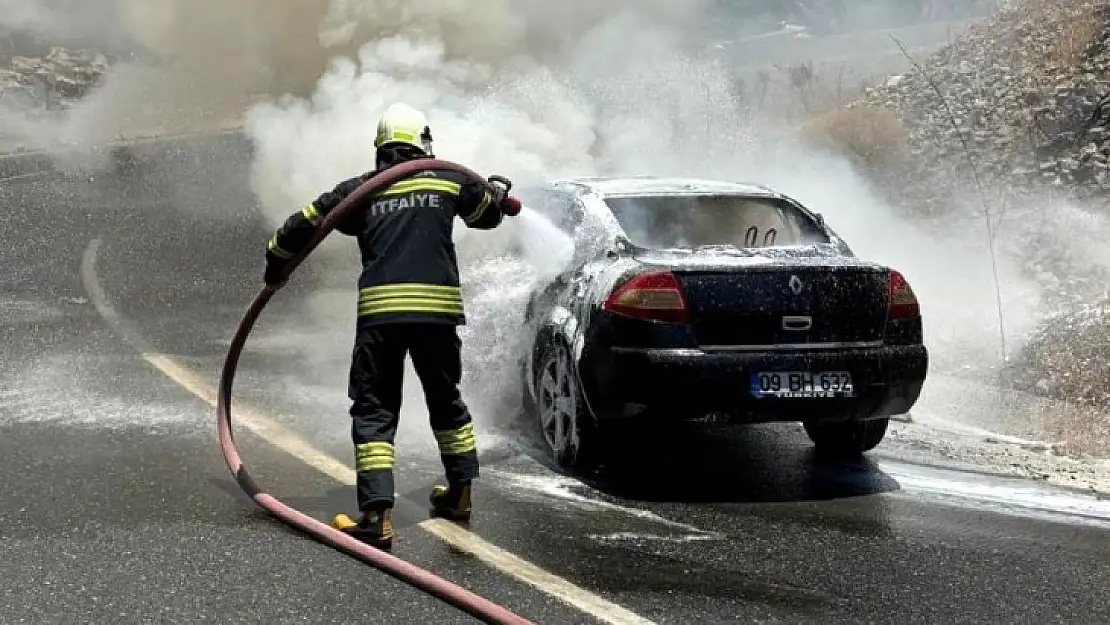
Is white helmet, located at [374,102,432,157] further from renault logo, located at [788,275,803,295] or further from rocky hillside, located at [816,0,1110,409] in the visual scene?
rocky hillside, located at [816,0,1110,409]

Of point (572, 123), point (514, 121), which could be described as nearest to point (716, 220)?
point (514, 121)

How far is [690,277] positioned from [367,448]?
1657mm

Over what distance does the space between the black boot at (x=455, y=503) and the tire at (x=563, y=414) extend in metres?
0.92

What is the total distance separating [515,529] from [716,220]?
2356 mm

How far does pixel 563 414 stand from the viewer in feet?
20.8

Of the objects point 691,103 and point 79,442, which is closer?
point 79,442

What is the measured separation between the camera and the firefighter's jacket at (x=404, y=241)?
5.12 meters

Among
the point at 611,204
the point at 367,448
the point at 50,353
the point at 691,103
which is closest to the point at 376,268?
the point at 367,448

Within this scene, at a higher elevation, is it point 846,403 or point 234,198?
point 234,198

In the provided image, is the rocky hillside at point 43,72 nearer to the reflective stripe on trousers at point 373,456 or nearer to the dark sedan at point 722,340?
the dark sedan at point 722,340

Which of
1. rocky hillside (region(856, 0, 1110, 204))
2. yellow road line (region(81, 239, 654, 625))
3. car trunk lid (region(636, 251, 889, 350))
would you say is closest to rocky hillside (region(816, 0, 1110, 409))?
rocky hillside (region(856, 0, 1110, 204))

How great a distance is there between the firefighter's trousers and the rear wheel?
0.90m

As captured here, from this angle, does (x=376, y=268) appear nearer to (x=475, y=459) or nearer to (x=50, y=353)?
(x=475, y=459)

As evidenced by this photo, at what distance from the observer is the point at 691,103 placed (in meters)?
19.1
